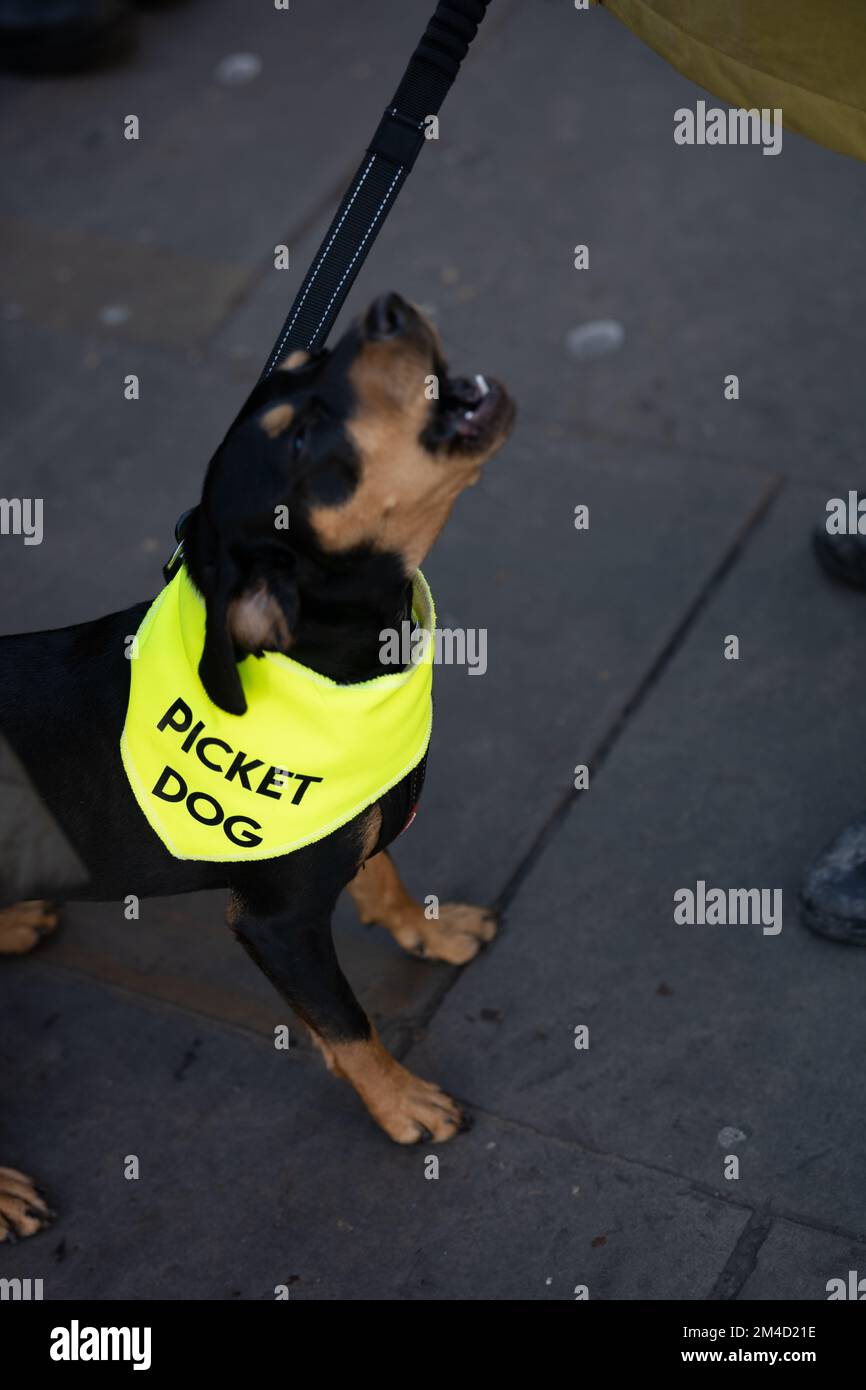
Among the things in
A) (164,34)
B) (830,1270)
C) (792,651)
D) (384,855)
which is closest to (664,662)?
(792,651)

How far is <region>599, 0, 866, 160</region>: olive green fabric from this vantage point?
298 cm

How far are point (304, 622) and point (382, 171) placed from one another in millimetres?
991

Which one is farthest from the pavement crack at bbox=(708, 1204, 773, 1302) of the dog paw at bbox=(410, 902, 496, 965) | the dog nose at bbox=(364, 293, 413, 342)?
the dog nose at bbox=(364, 293, 413, 342)

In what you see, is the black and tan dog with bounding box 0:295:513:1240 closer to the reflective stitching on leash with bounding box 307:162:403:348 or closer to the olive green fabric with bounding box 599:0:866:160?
the reflective stitching on leash with bounding box 307:162:403:348

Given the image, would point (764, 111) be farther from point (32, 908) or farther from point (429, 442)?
point (32, 908)

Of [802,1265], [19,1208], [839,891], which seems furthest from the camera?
[839,891]

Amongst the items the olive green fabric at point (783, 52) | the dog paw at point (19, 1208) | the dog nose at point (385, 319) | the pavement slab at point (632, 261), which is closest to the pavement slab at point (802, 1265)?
the dog paw at point (19, 1208)

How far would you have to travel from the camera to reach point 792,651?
13.9ft

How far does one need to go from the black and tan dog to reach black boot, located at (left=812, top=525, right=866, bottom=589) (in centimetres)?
174

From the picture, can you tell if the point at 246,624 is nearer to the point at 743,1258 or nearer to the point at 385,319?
the point at 385,319

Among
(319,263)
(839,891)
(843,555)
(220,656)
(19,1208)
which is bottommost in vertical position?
(19,1208)

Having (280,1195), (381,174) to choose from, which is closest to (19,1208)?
(280,1195)

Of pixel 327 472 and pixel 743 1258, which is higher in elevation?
pixel 327 472

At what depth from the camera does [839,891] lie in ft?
11.5
